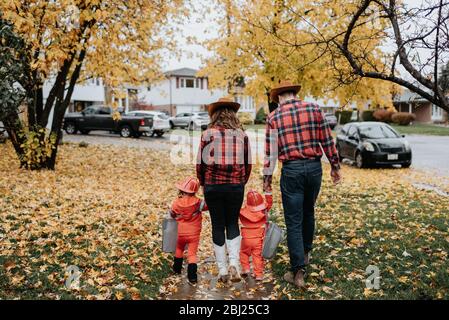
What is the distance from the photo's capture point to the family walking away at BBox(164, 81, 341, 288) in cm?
461

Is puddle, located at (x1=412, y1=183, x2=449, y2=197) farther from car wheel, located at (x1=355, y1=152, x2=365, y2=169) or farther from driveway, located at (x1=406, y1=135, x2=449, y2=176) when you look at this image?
car wheel, located at (x1=355, y1=152, x2=365, y2=169)

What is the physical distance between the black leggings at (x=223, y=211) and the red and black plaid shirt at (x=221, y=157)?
132mm

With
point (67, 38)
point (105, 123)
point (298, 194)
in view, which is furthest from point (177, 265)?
point (105, 123)

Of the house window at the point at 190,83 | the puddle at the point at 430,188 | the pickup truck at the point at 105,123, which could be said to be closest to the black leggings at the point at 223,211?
the puddle at the point at 430,188

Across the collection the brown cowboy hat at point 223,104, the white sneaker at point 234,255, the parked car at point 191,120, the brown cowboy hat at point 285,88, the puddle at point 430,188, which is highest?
the parked car at point 191,120

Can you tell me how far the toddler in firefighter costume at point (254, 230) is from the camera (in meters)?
4.97

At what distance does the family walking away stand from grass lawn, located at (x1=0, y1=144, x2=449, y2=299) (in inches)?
20.4

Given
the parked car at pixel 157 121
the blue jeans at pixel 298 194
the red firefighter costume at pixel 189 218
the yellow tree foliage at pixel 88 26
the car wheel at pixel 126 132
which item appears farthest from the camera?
the parked car at pixel 157 121

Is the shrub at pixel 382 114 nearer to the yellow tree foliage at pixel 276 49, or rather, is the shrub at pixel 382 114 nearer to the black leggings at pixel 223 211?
the yellow tree foliage at pixel 276 49

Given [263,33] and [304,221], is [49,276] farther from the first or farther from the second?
[263,33]

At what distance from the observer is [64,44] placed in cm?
1024

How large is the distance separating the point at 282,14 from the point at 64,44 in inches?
237

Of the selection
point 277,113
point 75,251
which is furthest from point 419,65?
point 75,251

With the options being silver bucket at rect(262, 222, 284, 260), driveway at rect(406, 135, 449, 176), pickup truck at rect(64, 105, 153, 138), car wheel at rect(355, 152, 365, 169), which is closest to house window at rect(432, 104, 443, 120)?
driveway at rect(406, 135, 449, 176)
